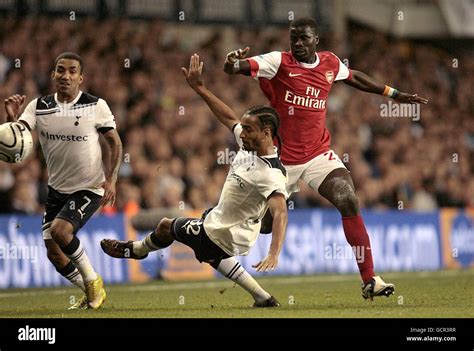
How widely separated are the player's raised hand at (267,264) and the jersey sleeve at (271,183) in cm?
84

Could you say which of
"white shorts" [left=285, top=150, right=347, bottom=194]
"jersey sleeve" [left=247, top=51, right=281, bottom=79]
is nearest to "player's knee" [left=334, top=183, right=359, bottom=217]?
"white shorts" [left=285, top=150, right=347, bottom=194]

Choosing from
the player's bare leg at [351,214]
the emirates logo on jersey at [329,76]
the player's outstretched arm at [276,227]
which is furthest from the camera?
the emirates logo on jersey at [329,76]

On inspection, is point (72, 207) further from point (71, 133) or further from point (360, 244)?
point (360, 244)

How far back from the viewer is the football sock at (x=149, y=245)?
36.5 feet

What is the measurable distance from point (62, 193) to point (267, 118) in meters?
2.21

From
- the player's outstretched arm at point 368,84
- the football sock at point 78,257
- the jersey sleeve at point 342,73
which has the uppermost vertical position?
the jersey sleeve at point 342,73

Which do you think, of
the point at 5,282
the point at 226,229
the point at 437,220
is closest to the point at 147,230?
the point at 5,282

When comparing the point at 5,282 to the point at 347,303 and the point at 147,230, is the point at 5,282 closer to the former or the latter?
the point at 147,230

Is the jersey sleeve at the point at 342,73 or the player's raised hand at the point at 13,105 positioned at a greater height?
the jersey sleeve at the point at 342,73

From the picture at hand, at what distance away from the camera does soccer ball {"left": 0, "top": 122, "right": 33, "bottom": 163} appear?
1084 cm

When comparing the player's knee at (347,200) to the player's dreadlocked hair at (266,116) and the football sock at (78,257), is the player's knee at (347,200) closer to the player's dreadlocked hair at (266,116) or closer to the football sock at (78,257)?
the player's dreadlocked hair at (266,116)

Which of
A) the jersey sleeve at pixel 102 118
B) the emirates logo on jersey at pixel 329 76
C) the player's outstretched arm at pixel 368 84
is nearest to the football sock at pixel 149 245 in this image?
the jersey sleeve at pixel 102 118

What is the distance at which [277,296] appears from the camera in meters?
13.1

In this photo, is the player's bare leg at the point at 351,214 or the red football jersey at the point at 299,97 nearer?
the player's bare leg at the point at 351,214
